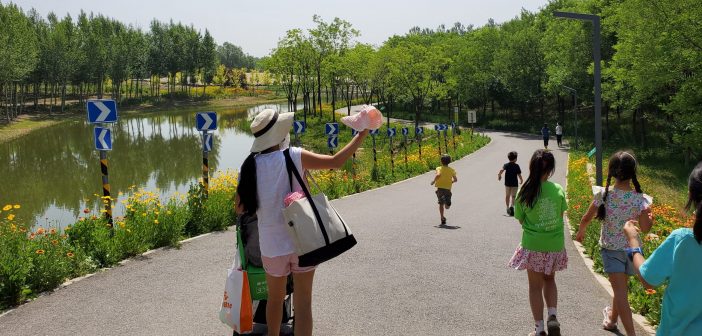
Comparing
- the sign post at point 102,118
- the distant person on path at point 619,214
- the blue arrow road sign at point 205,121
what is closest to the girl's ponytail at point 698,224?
the distant person on path at point 619,214

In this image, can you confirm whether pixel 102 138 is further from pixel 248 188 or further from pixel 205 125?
pixel 248 188

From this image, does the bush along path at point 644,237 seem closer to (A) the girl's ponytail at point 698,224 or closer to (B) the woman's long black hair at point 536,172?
(A) the girl's ponytail at point 698,224

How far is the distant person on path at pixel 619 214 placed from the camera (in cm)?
475

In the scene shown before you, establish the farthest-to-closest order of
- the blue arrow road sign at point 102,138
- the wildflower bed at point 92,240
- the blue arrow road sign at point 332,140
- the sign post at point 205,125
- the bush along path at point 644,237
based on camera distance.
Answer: the blue arrow road sign at point 332,140 < the sign post at point 205,125 < the blue arrow road sign at point 102,138 < the wildflower bed at point 92,240 < the bush along path at point 644,237

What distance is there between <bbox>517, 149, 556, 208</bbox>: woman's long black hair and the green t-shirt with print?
0.05 metres

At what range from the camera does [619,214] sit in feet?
15.9

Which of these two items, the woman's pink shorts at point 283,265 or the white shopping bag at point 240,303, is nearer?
the woman's pink shorts at point 283,265

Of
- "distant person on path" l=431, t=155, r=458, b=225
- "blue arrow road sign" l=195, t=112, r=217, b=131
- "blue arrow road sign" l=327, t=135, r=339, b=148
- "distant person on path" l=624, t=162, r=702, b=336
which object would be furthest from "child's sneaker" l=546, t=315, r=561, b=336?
"blue arrow road sign" l=327, t=135, r=339, b=148

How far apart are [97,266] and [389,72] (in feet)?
166

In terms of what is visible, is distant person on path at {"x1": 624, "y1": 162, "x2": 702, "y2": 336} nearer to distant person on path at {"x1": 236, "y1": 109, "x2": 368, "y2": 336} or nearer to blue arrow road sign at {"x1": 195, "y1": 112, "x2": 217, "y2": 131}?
distant person on path at {"x1": 236, "y1": 109, "x2": 368, "y2": 336}

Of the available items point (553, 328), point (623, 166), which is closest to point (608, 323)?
point (553, 328)

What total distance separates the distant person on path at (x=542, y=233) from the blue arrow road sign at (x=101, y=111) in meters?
6.88

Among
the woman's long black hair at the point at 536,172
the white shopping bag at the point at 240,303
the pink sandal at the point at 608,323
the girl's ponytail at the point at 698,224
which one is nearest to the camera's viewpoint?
the girl's ponytail at the point at 698,224

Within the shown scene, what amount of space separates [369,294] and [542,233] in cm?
240
